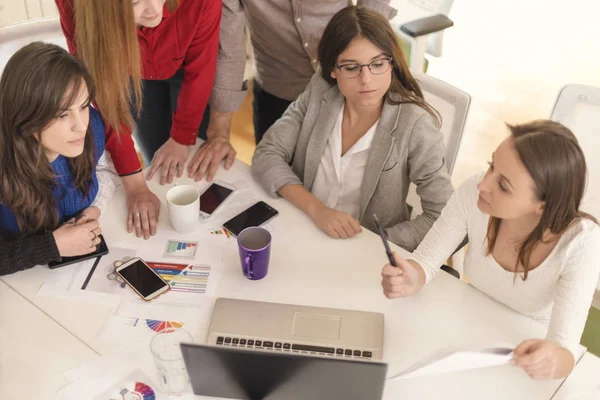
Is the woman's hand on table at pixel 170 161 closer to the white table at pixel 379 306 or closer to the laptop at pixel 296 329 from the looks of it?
the white table at pixel 379 306

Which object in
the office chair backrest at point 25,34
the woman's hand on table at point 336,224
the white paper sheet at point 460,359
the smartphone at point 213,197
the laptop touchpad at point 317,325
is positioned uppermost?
the office chair backrest at point 25,34

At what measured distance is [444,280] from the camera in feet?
4.62

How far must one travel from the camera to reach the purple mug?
1329 mm

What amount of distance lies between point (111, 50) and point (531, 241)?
1081 millimetres

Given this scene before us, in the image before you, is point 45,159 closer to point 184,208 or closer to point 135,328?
point 184,208

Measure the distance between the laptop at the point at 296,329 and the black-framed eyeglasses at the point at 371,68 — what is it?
63cm

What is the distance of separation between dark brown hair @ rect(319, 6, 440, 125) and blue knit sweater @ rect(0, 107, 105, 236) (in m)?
0.64

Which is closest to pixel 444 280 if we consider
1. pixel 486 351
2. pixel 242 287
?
pixel 486 351

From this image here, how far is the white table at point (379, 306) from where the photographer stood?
1191 mm

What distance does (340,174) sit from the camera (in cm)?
172

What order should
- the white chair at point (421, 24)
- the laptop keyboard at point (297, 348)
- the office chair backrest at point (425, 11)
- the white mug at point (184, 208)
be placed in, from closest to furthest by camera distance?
the laptop keyboard at point (297, 348) → the white mug at point (184, 208) → the white chair at point (421, 24) → the office chair backrest at point (425, 11)

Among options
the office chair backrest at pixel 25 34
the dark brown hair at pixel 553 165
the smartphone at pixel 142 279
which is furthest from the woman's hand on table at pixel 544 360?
the office chair backrest at pixel 25 34

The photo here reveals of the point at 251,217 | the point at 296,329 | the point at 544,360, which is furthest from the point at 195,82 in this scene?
the point at 544,360

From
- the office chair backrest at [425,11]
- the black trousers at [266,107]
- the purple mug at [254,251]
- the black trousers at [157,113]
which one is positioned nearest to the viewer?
the purple mug at [254,251]
